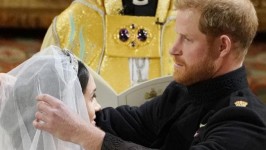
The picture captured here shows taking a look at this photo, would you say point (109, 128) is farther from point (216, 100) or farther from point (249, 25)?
point (249, 25)

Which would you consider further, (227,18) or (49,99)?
(227,18)

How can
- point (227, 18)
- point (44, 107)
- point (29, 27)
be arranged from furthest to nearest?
1. point (29, 27)
2. point (227, 18)
3. point (44, 107)

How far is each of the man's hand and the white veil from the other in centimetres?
5

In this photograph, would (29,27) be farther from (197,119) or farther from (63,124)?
(63,124)

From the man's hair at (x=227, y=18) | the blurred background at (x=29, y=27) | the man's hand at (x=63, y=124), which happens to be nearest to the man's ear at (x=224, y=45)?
the man's hair at (x=227, y=18)

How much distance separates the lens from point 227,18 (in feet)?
4.57

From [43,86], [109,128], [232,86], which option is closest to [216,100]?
[232,86]

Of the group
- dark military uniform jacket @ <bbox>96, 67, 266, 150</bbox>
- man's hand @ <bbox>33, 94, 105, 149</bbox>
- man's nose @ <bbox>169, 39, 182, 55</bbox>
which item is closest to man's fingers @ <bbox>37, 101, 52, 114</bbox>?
man's hand @ <bbox>33, 94, 105, 149</bbox>

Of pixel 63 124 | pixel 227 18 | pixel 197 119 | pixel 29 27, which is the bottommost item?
pixel 29 27

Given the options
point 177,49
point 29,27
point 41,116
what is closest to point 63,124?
point 41,116

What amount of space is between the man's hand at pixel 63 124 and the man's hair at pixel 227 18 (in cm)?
40

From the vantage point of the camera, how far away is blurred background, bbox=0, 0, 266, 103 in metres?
4.23

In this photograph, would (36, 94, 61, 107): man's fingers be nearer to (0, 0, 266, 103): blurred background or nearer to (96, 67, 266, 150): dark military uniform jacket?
(96, 67, 266, 150): dark military uniform jacket

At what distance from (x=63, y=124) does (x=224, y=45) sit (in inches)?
18.7
